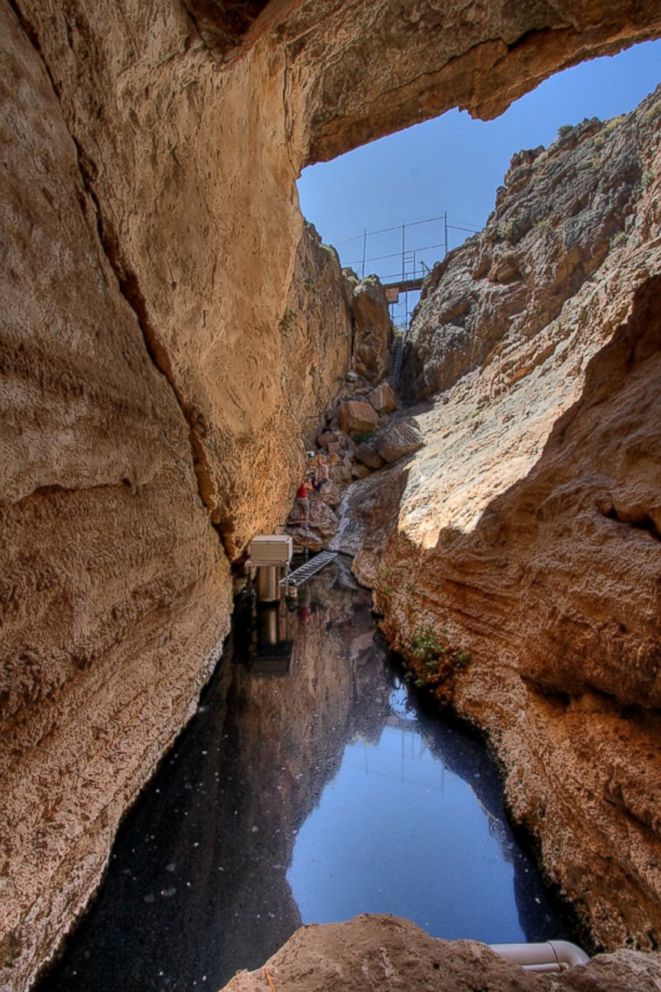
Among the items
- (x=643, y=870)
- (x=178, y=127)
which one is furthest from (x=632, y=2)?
(x=643, y=870)

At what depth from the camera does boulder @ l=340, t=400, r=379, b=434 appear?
691 inches

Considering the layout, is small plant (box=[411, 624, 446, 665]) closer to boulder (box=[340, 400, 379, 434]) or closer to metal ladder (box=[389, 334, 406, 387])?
boulder (box=[340, 400, 379, 434])

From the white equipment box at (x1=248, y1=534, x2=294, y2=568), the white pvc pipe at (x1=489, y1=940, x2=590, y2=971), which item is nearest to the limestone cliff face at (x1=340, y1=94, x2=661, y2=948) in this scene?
the white pvc pipe at (x1=489, y1=940, x2=590, y2=971)

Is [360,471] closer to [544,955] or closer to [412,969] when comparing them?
[544,955]

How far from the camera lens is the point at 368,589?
32.7 ft

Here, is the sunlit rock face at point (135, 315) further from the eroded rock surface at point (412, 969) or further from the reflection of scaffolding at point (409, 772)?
the reflection of scaffolding at point (409, 772)

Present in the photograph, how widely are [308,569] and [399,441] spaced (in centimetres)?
649

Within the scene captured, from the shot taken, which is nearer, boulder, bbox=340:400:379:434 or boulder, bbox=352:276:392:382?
boulder, bbox=340:400:379:434

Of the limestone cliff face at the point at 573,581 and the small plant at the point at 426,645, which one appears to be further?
the small plant at the point at 426,645

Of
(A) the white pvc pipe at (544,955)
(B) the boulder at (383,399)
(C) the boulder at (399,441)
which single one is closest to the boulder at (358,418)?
(B) the boulder at (383,399)

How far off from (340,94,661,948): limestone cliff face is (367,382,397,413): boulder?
803 centimetres

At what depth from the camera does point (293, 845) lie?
3.36 meters

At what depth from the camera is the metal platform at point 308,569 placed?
9562 millimetres

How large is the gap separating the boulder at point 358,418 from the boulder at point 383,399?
40 cm
